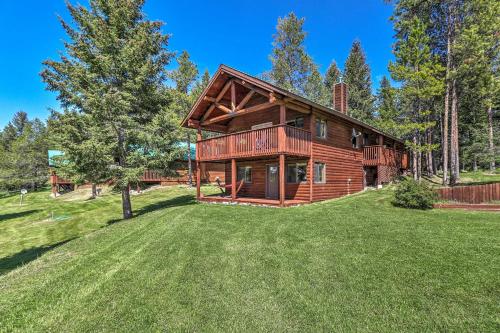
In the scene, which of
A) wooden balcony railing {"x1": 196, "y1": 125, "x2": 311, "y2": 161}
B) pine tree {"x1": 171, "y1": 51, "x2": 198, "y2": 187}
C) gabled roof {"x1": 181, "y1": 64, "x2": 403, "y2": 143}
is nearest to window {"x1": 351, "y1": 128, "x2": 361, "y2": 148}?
gabled roof {"x1": 181, "y1": 64, "x2": 403, "y2": 143}

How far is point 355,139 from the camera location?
701 inches

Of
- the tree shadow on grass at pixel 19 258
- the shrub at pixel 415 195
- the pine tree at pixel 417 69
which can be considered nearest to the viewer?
the tree shadow on grass at pixel 19 258

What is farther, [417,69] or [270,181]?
[417,69]

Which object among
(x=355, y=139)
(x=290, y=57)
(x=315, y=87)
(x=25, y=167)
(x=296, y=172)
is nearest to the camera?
(x=296, y=172)

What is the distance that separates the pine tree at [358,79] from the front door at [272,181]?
2697cm

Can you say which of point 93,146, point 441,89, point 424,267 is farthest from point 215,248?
point 441,89

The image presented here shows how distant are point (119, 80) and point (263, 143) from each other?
28.0 ft

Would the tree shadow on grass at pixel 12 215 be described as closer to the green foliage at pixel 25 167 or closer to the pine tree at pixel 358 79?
the green foliage at pixel 25 167

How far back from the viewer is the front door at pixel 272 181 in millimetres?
15016

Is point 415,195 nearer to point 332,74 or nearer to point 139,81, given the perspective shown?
point 139,81

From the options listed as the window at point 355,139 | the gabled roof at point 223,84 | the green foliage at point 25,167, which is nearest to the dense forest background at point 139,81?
the gabled roof at point 223,84

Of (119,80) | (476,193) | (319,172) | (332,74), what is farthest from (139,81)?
(332,74)

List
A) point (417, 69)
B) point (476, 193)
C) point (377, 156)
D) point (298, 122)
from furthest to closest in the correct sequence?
point (377, 156) → point (417, 69) → point (298, 122) → point (476, 193)

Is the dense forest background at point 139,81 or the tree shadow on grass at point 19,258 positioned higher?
the dense forest background at point 139,81
